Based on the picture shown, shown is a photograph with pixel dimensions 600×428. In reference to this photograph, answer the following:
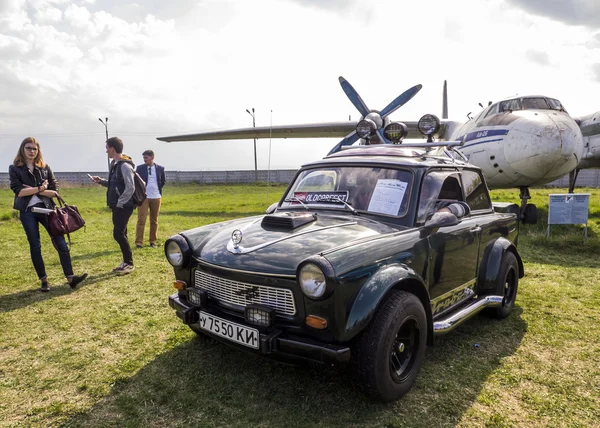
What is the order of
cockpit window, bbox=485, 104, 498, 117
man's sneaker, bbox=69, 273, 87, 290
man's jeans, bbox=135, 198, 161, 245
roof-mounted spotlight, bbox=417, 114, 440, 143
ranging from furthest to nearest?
1. cockpit window, bbox=485, 104, 498, 117
2. man's jeans, bbox=135, 198, 161, 245
3. roof-mounted spotlight, bbox=417, 114, 440, 143
4. man's sneaker, bbox=69, 273, 87, 290

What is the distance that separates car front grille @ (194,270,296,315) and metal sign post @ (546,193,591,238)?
715 cm

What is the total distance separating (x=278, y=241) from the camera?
9.59ft

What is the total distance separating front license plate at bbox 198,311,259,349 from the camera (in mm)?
2617

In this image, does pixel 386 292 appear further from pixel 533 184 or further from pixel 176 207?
pixel 176 207

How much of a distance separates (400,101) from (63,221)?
11171 millimetres

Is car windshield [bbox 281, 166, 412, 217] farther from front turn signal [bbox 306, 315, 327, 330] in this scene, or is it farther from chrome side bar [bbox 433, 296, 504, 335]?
front turn signal [bbox 306, 315, 327, 330]

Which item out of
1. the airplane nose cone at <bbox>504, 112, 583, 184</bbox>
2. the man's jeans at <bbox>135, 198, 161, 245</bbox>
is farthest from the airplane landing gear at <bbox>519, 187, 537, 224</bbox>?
the man's jeans at <bbox>135, 198, 161, 245</bbox>

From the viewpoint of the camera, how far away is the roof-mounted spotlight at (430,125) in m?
5.54

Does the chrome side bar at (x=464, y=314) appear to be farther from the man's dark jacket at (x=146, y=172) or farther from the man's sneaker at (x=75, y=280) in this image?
the man's dark jacket at (x=146, y=172)

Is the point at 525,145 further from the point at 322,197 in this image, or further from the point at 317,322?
the point at 317,322

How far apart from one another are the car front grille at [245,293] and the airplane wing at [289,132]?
14499mm

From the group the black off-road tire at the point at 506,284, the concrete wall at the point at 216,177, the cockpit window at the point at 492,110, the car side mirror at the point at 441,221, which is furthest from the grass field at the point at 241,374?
the concrete wall at the point at 216,177

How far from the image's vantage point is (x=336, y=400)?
280cm

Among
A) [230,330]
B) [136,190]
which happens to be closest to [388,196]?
[230,330]
